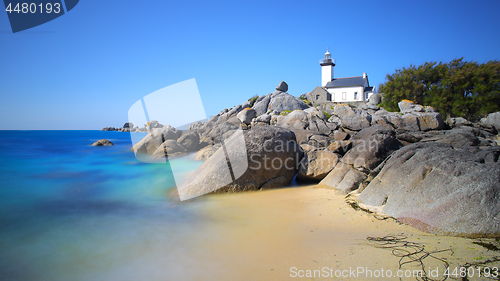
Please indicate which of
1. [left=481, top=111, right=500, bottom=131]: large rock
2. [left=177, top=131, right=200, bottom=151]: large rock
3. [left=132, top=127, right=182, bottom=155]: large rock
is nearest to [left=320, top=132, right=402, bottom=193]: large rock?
[left=177, top=131, right=200, bottom=151]: large rock

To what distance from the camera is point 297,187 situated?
7602 mm

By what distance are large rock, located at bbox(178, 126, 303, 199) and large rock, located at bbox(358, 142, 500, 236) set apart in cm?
272

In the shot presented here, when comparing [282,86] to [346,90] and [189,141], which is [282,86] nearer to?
[189,141]

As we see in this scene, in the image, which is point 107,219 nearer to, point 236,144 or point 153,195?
point 153,195

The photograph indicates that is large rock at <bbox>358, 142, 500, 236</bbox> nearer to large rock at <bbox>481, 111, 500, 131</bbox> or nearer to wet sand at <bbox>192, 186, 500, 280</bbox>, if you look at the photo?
wet sand at <bbox>192, 186, 500, 280</bbox>

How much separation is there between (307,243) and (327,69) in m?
48.3

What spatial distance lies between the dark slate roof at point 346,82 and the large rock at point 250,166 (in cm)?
3973

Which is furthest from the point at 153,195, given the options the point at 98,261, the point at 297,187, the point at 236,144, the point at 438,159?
the point at 438,159

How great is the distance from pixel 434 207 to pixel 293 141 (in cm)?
472

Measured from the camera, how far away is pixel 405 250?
135 inches

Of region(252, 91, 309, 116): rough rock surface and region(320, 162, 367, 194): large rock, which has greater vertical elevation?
region(252, 91, 309, 116): rough rock surface

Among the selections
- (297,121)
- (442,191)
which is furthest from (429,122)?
(442,191)

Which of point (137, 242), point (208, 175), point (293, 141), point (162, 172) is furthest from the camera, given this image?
point (162, 172)

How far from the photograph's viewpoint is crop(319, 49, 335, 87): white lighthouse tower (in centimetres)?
4744
